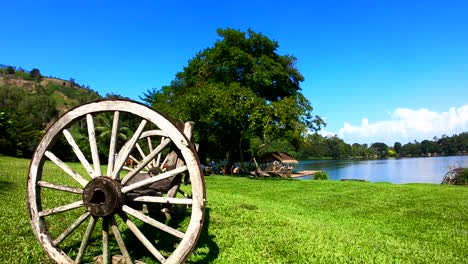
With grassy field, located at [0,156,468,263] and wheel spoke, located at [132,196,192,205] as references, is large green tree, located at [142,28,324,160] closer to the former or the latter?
grassy field, located at [0,156,468,263]

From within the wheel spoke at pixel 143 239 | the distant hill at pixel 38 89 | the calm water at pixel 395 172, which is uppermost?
the distant hill at pixel 38 89

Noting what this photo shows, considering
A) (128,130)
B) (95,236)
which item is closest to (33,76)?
(128,130)

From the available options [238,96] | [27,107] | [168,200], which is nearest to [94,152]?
[168,200]

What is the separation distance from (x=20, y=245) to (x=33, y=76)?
183m

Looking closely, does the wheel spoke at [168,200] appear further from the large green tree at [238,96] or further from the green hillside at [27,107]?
the large green tree at [238,96]

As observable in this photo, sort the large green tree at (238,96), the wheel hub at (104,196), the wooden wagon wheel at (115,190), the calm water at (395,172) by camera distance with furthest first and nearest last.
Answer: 1. the calm water at (395,172)
2. the large green tree at (238,96)
3. the wheel hub at (104,196)
4. the wooden wagon wheel at (115,190)

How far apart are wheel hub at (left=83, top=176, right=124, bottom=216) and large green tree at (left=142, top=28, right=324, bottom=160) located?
2082 centimetres

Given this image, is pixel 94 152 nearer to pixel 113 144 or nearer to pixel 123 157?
pixel 113 144

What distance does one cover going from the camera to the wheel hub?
4.24m

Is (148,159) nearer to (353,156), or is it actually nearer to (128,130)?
(128,130)

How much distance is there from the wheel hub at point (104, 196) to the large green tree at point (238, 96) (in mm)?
20824

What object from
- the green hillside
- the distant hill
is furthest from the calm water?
the distant hill

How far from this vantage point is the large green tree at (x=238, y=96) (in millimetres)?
25484

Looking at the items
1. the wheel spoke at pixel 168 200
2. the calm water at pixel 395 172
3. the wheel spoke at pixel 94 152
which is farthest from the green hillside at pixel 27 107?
the calm water at pixel 395 172
